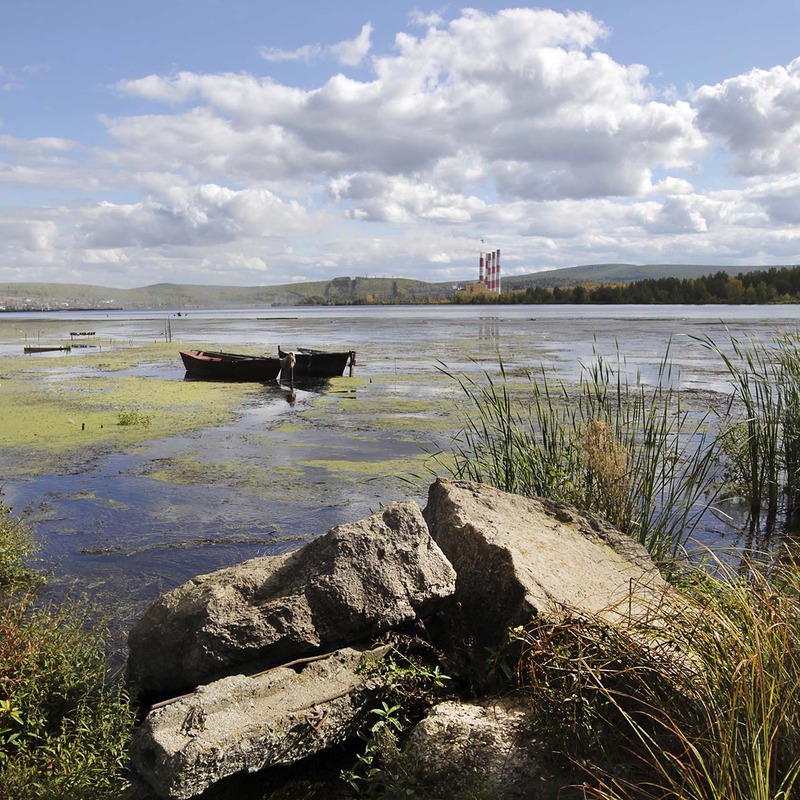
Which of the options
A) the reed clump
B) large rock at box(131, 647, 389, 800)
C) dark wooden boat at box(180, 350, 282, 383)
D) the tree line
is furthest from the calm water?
the tree line

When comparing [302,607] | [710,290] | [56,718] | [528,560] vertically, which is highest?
[710,290]

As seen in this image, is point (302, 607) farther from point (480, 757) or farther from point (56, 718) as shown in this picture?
point (56, 718)

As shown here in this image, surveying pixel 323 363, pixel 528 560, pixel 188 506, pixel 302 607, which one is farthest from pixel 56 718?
pixel 323 363

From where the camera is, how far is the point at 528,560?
12.5 feet

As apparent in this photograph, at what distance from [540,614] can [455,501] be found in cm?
121

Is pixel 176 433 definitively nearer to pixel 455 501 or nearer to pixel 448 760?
pixel 455 501

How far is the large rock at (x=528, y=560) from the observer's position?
3.57 meters

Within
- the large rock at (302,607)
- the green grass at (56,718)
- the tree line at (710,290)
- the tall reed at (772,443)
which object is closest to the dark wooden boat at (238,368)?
the tall reed at (772,443)

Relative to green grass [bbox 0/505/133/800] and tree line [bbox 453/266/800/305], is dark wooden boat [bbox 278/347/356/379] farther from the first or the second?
tree line [bbox 453/266/800/305]

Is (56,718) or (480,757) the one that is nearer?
(480,757)

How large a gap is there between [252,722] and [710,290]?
110088 mm

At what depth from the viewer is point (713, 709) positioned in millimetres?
2504

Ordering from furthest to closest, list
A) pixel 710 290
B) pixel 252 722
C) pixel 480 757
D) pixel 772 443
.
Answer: pixel 710 290 < pixel 772 443 < pixel 252 722 < pixel 480 757

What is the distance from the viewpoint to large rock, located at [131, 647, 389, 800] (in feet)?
9.59
